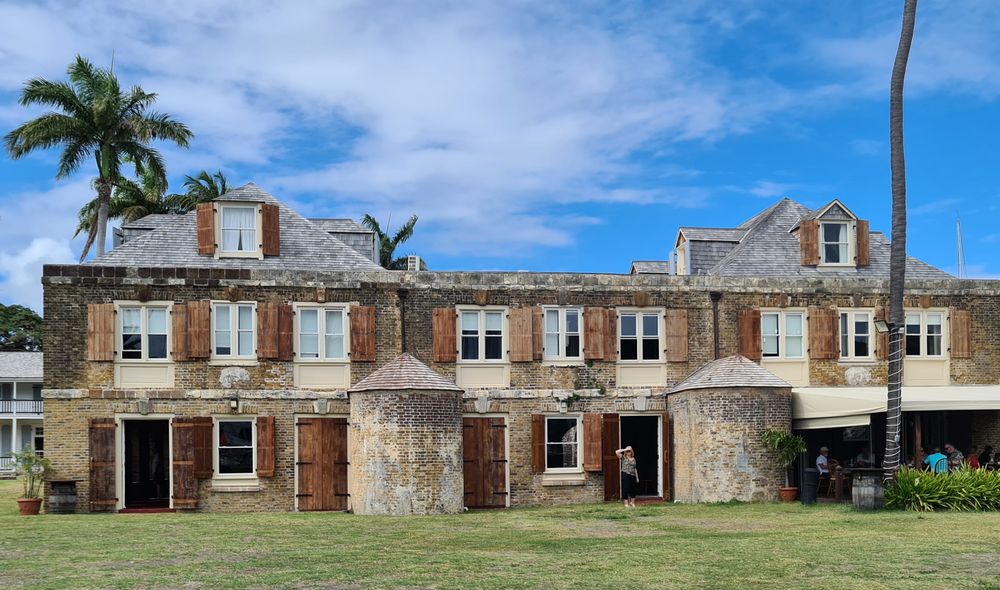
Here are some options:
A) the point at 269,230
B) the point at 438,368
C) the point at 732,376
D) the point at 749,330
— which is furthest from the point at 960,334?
the point at 269,230

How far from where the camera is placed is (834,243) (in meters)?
28.5

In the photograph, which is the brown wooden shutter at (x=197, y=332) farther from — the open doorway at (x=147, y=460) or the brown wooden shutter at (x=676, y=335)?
the brown wooden shutter at (x=676, y=335)

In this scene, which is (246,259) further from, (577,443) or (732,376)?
(732,376)

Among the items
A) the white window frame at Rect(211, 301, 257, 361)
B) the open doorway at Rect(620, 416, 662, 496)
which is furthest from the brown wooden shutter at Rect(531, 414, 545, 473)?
the white window frame at Rect(211, 301, 257, 361)

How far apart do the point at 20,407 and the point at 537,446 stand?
124ft

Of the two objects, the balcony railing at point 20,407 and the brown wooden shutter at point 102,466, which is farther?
the balcony railing at point 20,407

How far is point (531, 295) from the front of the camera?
1017 inches

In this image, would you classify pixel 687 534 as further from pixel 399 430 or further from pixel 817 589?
pixel 399 430

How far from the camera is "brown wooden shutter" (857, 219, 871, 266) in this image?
28350mm

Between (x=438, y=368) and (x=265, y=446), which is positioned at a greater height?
(x=438, y=368)

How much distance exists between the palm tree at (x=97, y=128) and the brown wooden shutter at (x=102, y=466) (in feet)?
45.6

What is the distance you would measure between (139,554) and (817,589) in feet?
30.1

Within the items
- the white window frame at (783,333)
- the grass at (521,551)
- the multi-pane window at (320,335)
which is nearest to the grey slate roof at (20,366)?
the multi-pane window at (320,335)

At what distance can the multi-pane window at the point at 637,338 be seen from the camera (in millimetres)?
26156
